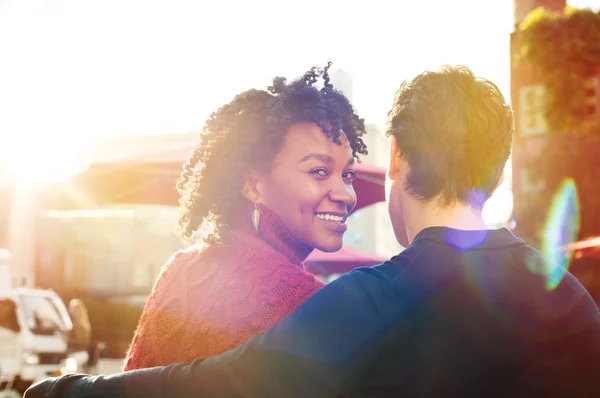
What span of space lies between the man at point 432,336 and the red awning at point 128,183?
4.53m

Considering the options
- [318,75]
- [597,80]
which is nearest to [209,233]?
[318,75]

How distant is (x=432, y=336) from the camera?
1.55 m

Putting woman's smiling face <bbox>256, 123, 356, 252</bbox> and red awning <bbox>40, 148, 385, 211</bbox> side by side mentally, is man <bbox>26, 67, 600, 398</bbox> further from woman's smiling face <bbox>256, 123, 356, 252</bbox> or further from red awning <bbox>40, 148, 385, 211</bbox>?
red awning <bbox>40, 148, 385, 211</bbox>

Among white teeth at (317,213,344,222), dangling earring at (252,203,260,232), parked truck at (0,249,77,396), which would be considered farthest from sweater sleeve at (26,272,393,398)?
parked truck at (0,249,77,396)

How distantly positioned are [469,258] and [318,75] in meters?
1.48

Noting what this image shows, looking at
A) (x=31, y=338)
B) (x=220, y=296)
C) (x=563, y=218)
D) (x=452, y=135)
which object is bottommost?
(x=31, y=338)

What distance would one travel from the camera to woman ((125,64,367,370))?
2.32m

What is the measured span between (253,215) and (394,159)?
2.77 feet

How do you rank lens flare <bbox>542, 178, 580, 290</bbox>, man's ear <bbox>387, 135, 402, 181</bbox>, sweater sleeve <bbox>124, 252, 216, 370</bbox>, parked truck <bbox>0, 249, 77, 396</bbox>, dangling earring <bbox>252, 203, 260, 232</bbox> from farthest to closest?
lens flare <bbox>542, 178, 580, 290</bbox> → parked truck <bbox>0, 249, 77, 396</bbox> → dangling earring <bbox>252, 203, 260, 232</bbox> → sweater sleeve <bbox>124, 252, 216, 370</bbox> → man's ear <bbox>387, 135, 402, 181</bbox>

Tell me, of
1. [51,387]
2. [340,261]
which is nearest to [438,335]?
[51,387]

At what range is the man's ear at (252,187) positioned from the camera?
2723 mm

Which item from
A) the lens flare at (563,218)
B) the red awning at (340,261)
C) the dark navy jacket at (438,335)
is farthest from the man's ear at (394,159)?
the lens flare at (563,218)

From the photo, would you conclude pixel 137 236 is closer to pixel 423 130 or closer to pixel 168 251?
pixel 168 251

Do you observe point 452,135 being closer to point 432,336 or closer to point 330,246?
point 432,336
